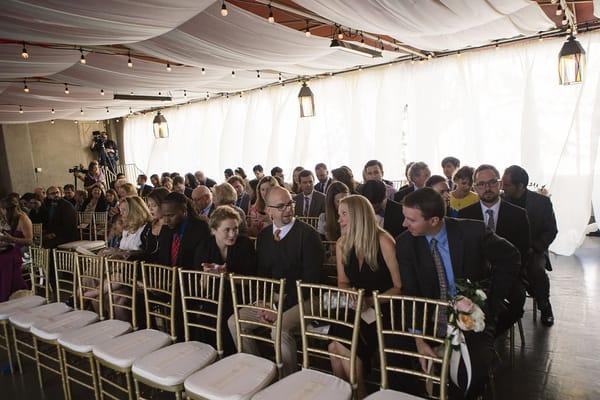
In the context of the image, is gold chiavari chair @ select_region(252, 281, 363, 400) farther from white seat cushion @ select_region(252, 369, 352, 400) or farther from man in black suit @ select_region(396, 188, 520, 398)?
man in black suit @ select_region(396, 188, 520, 398)

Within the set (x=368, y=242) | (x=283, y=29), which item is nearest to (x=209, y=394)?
A: (x=368, y=242)

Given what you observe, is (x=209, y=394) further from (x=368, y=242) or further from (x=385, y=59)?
(x=385, y=59)

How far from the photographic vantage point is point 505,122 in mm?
7426

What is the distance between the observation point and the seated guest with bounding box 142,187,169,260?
162 inches

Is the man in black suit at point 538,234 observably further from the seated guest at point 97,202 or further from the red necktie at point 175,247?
the seated guest at point 97,202

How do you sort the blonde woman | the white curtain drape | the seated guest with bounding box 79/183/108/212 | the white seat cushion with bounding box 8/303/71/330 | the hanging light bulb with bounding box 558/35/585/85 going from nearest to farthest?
the blonde woman
the white seat cushion with bounding box 8/303/71/330
the hanging light bulb with bounding box 558/35/585/85
the white curtain drape
the seated guest with bounding box 79/183/108/212

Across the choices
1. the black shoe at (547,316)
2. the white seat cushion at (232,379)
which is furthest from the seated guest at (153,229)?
the black shoe at (547,316)

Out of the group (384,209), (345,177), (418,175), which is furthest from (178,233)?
(418,175)

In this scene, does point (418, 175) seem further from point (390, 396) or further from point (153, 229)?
point (390, 396)

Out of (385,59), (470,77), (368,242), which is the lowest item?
(368,242)

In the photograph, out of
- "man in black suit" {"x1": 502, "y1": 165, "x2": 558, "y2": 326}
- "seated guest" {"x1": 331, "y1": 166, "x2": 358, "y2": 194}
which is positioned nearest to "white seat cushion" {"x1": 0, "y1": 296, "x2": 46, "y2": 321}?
"seated guest" {"x1": 331, "y1": 166, "x2": 358, "y2": 194}

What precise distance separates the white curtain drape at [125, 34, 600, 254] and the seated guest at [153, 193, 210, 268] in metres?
5.88

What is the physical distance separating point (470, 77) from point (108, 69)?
6346 mm

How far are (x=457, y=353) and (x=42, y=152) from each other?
54.5ft
